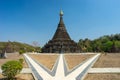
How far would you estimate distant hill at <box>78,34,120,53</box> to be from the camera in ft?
223

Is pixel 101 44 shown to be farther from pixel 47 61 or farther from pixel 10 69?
pixel 10 69

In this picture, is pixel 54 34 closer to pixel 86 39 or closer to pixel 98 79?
pixel 86 39

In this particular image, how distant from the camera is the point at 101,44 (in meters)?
78.9

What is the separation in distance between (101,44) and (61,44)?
98.5 ft

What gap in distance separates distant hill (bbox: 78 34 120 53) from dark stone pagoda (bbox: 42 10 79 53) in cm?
1241

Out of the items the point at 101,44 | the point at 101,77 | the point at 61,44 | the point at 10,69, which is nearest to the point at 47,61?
the point at 101,77

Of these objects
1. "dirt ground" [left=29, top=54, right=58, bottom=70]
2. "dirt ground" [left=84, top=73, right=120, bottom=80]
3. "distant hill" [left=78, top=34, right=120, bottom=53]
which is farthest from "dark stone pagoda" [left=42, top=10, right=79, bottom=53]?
"dirt ground" [left=84, top=73, right=120, bottom=80]

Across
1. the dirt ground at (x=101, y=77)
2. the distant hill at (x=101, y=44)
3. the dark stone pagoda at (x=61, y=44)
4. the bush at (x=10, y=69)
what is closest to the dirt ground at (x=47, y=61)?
the dirt ground at (x=101, y=77)

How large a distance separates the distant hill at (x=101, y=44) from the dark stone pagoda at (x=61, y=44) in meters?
12.4

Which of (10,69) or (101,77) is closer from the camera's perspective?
(10,69)

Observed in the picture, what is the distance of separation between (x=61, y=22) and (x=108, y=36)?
130 ft

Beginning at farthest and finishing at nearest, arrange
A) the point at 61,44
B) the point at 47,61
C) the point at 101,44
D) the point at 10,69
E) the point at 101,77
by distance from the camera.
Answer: the point at 101,44
the point at 61,44
the point at 47,61
the point at 101,77
the point at 10,69

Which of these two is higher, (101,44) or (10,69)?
(101,44)

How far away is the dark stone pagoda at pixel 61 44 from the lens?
173 ft
